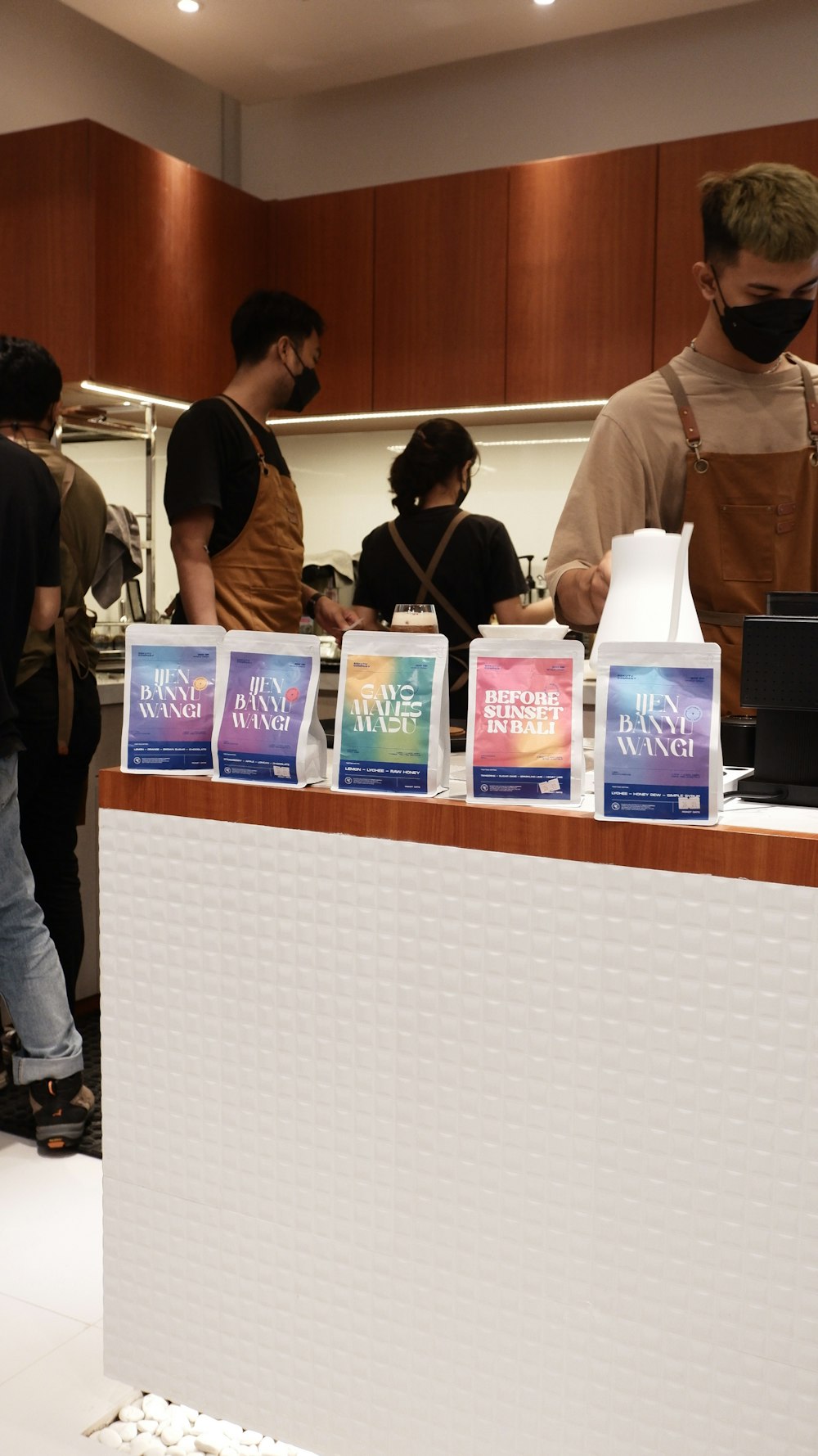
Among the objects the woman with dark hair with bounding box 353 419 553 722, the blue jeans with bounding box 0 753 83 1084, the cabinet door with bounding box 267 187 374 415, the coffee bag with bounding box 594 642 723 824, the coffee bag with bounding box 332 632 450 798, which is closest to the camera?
the coffee bag with bounding box 594 642 723 824

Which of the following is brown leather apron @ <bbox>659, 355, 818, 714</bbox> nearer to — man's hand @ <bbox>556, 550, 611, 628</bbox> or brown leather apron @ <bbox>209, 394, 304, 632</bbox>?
man's hand @ <bbox>556, 550, 611, 628</bbox>

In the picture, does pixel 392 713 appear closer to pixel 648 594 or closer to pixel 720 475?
pixel 648 594

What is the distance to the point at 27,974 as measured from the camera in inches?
96.3

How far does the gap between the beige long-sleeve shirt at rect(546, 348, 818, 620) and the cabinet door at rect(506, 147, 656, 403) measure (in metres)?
1.86

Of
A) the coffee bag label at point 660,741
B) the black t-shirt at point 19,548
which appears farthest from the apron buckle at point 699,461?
the black t-shirt at point 19,548

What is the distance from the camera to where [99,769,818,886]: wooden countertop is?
3.93ft

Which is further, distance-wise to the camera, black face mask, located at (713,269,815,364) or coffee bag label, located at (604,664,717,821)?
black face mask, located at (713,269,815,364)

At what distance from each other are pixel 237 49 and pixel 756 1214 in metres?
4.10

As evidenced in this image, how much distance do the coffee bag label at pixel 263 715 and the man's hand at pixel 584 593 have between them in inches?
17.7

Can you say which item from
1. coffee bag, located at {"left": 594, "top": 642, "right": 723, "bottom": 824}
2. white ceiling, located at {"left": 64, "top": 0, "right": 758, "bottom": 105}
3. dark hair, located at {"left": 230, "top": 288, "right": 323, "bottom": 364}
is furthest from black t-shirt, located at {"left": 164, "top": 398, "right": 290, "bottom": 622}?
white ceiling, located at {"left": 64, "top": 0, "right": 758, "bottom": 105}

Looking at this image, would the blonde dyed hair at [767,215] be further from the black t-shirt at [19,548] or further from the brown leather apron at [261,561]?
the black t-shirt at [19,548]

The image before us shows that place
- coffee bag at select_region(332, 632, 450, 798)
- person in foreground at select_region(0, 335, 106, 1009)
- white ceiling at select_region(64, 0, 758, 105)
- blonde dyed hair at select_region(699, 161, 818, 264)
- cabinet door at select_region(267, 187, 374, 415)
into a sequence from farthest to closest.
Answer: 1. cabinet door at select_region(267, 187, 374, 415)
2. white ceiling at select_region(64, 0, 758, 105)
3. person in foreground at select_region(0, 335, 106, 1009)
4. blonde dyed hair at select_region(699, 161, 818, 264)
5. coffee bag at select_region(332, 632, 450, 798)

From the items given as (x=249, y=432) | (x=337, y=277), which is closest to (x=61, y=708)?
(x=249, y=432)

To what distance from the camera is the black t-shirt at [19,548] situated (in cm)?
232
